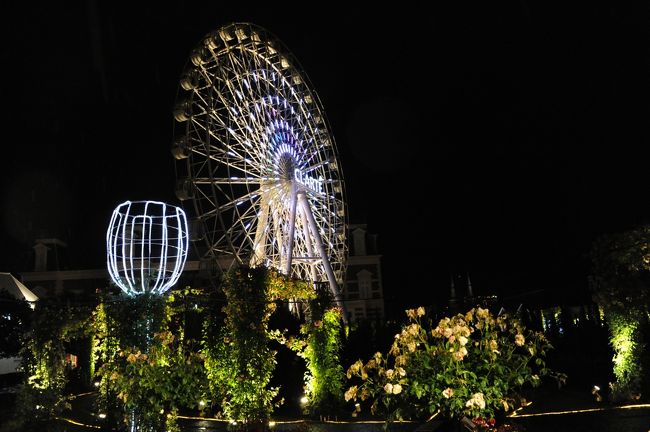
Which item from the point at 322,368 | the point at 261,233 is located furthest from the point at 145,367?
the point at 261,233

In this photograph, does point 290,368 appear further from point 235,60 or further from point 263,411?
point 235,60

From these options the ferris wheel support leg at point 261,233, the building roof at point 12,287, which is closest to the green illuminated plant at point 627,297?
the ferris wheel support leg at point 261,233

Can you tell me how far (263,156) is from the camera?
23094mm

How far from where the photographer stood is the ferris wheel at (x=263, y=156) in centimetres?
2122

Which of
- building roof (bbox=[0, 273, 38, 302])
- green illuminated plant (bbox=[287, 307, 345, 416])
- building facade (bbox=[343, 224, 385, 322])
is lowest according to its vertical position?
green illuminated plant (bbox=[287, 307, 345, 416])

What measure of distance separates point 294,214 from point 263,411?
40.2ft

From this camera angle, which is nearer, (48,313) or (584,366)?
(48,313)

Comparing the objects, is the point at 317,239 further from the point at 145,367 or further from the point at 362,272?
the point at 362,272

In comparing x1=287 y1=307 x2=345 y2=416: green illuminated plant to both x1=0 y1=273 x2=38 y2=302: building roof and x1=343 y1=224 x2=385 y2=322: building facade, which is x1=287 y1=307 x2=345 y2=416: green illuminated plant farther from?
x1=343 y1=224 x2=385 y2=322: building facade

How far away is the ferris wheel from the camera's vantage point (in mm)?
21219

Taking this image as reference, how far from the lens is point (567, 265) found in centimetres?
2794

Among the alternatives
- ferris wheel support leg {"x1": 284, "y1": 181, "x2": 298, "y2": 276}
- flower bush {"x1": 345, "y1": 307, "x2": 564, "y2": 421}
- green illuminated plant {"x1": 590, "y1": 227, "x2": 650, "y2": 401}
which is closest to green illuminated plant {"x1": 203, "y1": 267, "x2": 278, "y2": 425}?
flower bush {"x1": 345, "y1": 307, "x2": 564, "y2": 421}

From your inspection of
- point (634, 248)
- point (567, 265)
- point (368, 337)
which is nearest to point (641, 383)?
point (634, 248)

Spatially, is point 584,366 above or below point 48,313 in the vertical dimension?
below
